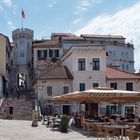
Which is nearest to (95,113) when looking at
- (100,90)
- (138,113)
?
(100,90)

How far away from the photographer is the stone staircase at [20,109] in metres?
42.8

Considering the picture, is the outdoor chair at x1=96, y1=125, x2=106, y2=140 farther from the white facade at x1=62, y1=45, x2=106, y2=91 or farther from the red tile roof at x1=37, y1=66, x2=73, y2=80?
the red tile roof at x1=37, y1=66, x2=73, y2=80

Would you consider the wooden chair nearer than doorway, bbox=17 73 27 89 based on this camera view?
Yes

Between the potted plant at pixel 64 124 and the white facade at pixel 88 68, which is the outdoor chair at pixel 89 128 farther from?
the white facade at pixel 88 68

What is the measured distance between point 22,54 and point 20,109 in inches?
1240

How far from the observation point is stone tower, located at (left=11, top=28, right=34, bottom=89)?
248 feet

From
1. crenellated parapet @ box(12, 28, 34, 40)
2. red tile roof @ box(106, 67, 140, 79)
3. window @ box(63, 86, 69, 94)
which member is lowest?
window @ box(63, 86, 69, 94)

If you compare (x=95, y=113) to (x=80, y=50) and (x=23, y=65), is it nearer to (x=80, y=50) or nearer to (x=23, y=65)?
(x=80, y=50)

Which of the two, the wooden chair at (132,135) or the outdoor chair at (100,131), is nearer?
the wooden chair at (132,135)

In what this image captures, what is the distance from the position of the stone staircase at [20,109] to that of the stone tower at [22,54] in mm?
26086

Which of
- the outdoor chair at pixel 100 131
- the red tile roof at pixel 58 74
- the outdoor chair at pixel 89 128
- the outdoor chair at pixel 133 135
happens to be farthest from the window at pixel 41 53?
the outdoor chair at pixel 133 135

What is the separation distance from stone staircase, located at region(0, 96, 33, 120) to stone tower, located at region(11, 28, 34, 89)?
26086 millimetres

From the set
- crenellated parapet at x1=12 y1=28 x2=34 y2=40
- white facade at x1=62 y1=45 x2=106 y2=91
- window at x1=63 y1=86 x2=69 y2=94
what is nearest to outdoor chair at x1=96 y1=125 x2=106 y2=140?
window at x1=63 y1=86 x2=69 y2=94

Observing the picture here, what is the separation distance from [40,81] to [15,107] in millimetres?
5751
